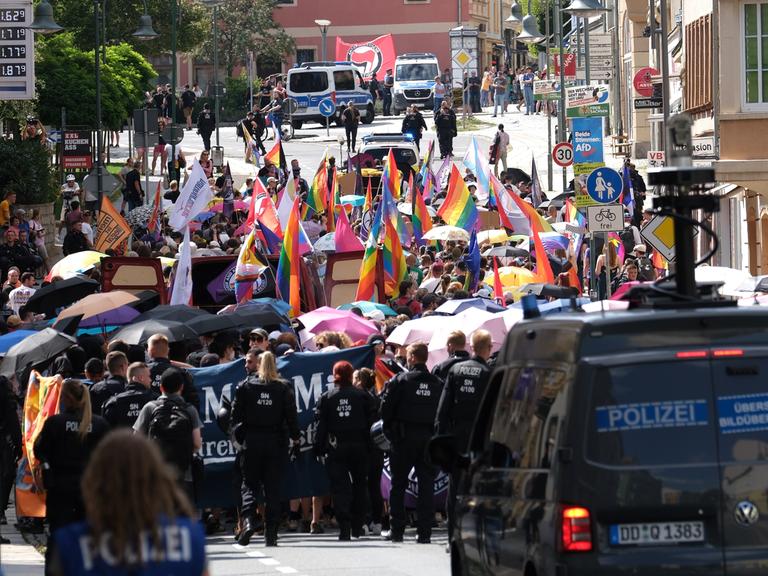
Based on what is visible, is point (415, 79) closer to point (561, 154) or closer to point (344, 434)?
point (561, 154)

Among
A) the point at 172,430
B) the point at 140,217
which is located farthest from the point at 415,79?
the point at 172,430

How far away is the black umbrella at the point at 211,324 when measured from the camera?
18312 millimetres

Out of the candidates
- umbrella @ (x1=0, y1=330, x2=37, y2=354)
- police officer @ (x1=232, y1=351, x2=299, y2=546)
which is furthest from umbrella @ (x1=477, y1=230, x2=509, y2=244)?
police officer @ (x1=232, y1=351, x2=299, y2=546)

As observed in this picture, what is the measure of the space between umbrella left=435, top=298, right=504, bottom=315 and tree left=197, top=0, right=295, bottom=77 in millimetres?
62569

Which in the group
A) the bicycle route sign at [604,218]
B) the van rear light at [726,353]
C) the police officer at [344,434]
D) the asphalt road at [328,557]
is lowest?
the asphalt road at [328,557]

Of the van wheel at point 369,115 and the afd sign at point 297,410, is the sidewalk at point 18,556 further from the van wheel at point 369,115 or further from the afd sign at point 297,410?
the van wheel at point 369,115

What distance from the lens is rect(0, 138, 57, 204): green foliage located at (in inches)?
1435

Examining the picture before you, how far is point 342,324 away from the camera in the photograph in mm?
18781

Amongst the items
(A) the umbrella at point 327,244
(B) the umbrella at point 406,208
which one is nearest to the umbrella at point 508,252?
(A) the umbrella at point 327,244

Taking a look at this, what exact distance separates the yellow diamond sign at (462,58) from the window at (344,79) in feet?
14.1

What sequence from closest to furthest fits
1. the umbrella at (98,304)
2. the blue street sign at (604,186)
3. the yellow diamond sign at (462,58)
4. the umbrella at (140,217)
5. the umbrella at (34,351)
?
the umbrella at (34,351) < the umbrella at (98,304) < the blue street sign at (604,186) < the umbrella at (140,217) < the yellow diamond sign at (462,58)

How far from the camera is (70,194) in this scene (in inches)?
1556

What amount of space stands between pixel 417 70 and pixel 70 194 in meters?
36.2

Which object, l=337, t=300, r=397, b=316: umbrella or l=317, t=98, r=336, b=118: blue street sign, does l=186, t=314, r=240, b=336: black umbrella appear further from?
l=317, t=98, r=336, b=118: blue street sign
